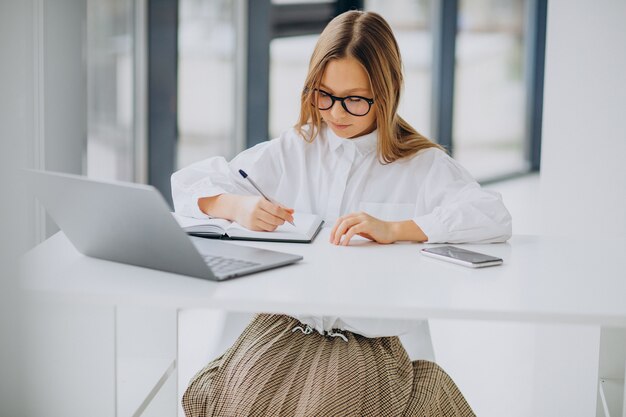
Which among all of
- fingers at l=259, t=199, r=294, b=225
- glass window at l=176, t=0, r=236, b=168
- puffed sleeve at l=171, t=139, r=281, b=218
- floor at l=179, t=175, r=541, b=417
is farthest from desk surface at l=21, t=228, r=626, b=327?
glass window at l=176, t=0, r=236, b=168

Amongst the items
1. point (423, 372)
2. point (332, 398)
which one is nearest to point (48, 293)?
point (332, 398)

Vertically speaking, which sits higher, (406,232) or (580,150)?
(580,150)

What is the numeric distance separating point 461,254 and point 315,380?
1.16 feet

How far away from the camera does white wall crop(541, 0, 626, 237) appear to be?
204cm

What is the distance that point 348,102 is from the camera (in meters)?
1.85

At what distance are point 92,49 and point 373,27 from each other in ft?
5.78

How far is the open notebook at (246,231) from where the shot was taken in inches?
65.6

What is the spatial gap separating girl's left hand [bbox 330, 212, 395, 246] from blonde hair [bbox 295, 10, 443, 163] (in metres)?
0.34

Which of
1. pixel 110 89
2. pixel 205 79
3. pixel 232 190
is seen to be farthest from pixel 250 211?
Answer: pixel 205 79

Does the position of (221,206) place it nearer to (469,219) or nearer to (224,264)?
(224,264)

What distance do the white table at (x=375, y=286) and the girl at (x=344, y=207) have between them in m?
0.13

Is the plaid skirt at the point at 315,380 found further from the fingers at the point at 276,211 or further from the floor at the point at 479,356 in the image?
the floor at the point at 479,356

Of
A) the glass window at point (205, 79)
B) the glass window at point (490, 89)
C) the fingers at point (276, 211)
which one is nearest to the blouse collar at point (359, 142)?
the fingers at point (276, 211)

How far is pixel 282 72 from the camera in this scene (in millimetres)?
4762
